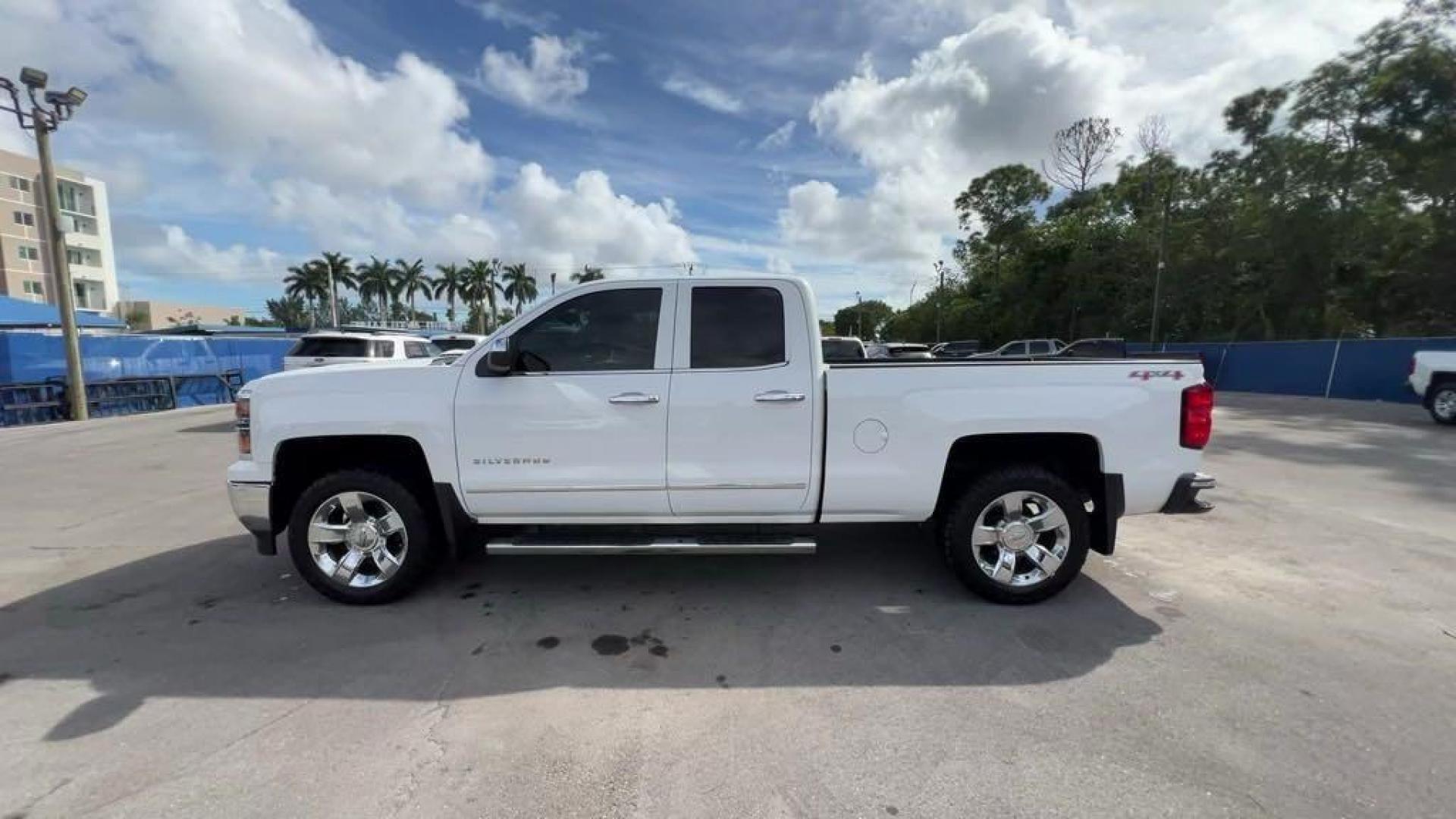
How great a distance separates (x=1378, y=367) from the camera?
57.1 ft

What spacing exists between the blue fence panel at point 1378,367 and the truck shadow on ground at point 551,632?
65.6 ft

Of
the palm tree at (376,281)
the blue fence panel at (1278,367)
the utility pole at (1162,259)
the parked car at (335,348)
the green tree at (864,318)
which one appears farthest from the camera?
the green tree at (864,318)

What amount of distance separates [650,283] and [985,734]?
293cm

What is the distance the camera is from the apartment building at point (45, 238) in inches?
2117

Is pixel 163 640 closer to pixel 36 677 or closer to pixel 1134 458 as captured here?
pixel 36 677

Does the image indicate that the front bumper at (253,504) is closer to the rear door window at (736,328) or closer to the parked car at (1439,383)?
the rear door window at (736,328)

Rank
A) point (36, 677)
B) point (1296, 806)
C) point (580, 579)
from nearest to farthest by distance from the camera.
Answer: point (1296, 806) < point (36, 677) < point (580, 579)

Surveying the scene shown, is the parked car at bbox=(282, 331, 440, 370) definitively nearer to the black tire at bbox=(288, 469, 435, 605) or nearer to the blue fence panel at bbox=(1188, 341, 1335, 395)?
the black tire at bbox=(288, 469, 435, 605)

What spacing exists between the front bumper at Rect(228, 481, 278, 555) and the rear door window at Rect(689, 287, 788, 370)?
273 cm

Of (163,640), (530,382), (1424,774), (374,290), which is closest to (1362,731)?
(1424,774)

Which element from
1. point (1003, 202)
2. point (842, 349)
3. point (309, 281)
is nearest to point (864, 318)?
point (1003, 202)

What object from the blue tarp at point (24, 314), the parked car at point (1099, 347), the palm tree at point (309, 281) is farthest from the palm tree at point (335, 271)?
the parked car at point (1099, 347)

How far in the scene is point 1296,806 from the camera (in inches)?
87.1

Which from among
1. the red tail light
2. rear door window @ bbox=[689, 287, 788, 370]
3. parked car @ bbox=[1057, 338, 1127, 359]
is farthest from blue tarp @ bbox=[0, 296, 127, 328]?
parked car @ bbox=[1057, 338, 1127, 359]
